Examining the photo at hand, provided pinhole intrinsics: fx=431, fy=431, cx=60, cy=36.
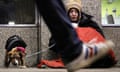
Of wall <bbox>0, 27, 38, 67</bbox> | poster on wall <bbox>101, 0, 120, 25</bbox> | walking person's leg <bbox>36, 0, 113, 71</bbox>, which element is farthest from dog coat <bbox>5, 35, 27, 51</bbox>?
walking person's leg <bbox>36, 0, 113, 71</bbox>

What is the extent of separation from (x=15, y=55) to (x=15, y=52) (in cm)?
6

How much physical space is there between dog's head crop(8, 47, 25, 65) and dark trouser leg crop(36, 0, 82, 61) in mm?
5327

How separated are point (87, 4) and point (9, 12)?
1.67 m

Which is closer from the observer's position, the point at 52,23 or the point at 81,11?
the point at 52,23

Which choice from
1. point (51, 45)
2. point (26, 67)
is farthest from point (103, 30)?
point (26, 67)

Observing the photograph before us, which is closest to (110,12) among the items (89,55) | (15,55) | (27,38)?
(27,38)

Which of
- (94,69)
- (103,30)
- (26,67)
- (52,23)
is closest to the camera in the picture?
(52,23)

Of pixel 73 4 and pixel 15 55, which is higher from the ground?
pixel 73 4

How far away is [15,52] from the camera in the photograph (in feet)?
27.1

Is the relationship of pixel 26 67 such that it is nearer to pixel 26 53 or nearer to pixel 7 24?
pixel 26 53

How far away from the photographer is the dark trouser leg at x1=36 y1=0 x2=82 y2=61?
9.71 feet

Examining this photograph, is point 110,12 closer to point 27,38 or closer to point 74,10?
point 74,10

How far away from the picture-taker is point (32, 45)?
9008 mm

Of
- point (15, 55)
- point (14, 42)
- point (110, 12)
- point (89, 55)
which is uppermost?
point (110, 12)
